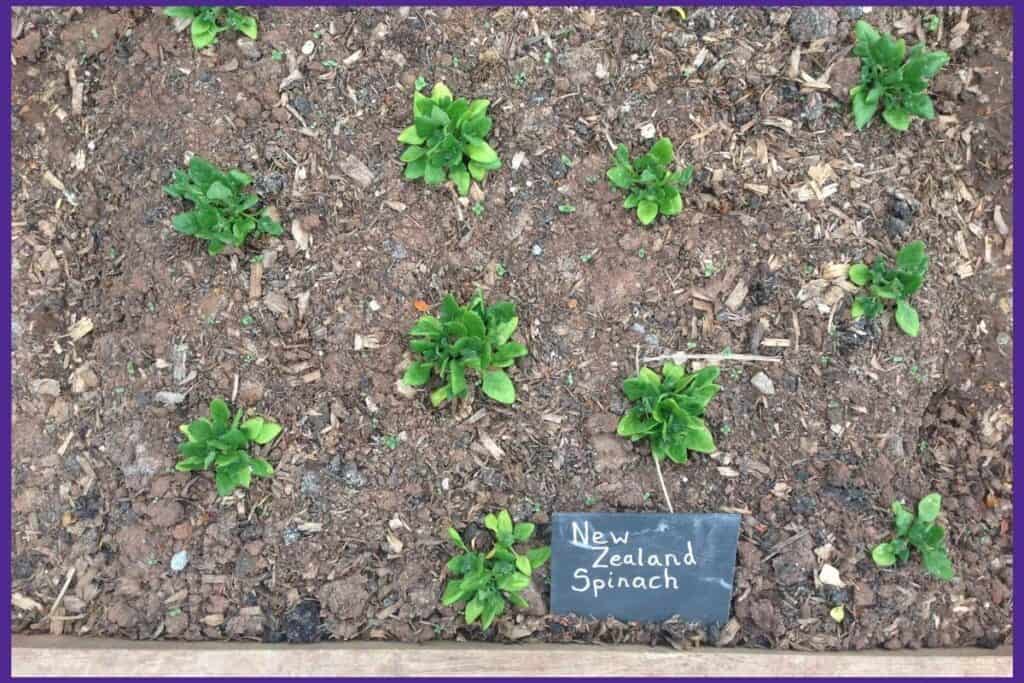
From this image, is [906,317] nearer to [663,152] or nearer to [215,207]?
[663,152]

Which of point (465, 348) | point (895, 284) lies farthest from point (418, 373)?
point (895, 284)

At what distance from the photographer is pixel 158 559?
2061 millimetres

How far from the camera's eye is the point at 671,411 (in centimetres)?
202

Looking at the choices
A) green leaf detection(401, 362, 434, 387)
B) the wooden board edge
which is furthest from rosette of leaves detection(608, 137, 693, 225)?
the wooden board edge

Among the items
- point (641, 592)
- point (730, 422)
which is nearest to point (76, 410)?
point (641, 592)

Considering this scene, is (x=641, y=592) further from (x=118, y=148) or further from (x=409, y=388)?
(x=118, y=148)

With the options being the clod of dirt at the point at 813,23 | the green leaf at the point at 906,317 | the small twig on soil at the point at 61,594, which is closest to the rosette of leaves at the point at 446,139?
the clod of dirt at the point at 813,23

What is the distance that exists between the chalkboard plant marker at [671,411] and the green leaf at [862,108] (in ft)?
2.80

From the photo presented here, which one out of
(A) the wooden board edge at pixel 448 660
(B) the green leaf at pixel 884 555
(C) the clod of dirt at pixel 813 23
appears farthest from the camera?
(C) the clod of dirt at pixel 813 23

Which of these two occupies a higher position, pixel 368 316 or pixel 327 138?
pixel 327 138

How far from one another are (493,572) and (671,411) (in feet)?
2.16

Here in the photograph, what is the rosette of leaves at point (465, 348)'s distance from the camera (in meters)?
1.98

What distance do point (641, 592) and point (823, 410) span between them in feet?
2.42

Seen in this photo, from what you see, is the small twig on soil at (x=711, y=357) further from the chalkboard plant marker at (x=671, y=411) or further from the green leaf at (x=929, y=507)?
the green leaf at (x=929, y=507)
